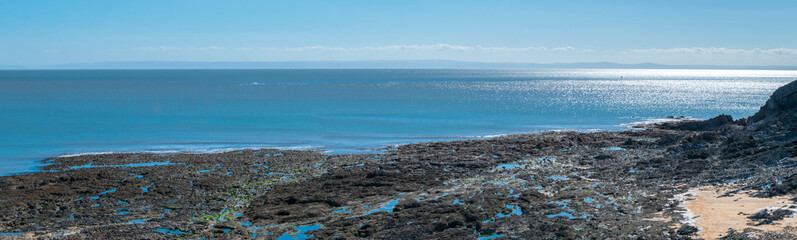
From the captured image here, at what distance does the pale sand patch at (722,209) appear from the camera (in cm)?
1583

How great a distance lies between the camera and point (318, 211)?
20.3 meters

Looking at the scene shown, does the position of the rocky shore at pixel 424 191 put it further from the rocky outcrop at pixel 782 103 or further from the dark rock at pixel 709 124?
the dark rock at pixel 709 124

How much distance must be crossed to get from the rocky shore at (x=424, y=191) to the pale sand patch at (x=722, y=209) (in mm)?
144

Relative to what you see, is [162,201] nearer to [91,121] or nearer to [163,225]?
[163,225]

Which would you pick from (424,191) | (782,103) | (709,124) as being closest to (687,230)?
(424,191)

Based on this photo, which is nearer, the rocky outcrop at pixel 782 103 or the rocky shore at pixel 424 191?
the rocky shore at pixel 424 191

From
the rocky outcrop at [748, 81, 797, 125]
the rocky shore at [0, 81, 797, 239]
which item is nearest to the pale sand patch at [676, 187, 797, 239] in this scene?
the rocky shore at [0, 81, 797, 239]

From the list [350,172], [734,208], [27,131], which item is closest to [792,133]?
[734,208]

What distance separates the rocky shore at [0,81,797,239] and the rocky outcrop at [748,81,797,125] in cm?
10

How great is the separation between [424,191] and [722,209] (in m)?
11.0

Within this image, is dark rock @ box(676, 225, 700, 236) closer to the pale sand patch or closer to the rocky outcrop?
the pale sand patch

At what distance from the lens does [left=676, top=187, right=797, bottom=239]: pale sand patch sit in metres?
15.8

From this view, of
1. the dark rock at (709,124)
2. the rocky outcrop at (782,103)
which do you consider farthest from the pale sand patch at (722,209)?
the dark rock at (709,124)

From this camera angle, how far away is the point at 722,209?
723 inches
